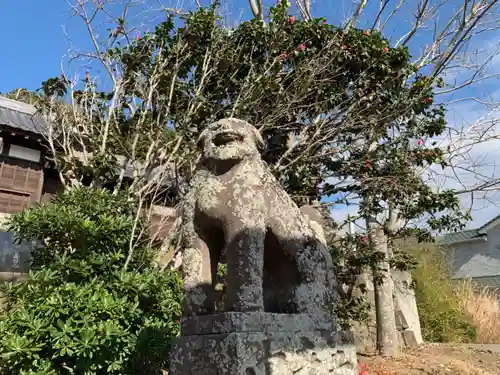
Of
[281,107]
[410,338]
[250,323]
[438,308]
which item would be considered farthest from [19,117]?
[438,308]

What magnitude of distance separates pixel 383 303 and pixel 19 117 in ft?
30.2

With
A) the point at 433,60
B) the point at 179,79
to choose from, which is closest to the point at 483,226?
the point at 433,60

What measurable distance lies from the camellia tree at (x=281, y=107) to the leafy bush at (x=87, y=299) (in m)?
1.47

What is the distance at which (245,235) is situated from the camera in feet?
7.00

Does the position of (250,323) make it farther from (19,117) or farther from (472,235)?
(472,235)

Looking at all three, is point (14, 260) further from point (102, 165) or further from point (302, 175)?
point (302, 175)

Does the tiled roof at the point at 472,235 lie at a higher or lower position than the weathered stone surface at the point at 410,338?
higher

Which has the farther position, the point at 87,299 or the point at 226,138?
the point at 87,299

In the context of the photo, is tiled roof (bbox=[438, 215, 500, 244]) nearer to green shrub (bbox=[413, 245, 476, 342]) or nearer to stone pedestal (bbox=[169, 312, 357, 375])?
→ green shrub (bbox=[413, 245, 476, 342])

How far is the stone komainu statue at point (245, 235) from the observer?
217 cm

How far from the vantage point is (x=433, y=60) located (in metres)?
8.22

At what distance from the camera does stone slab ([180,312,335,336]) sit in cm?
191

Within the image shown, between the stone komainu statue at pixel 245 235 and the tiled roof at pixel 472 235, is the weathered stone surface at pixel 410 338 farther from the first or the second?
the tiled roof at pixel 472 235

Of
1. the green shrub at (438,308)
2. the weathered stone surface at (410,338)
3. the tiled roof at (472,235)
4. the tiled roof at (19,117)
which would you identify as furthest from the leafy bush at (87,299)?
the tiled roof at (472,235)
